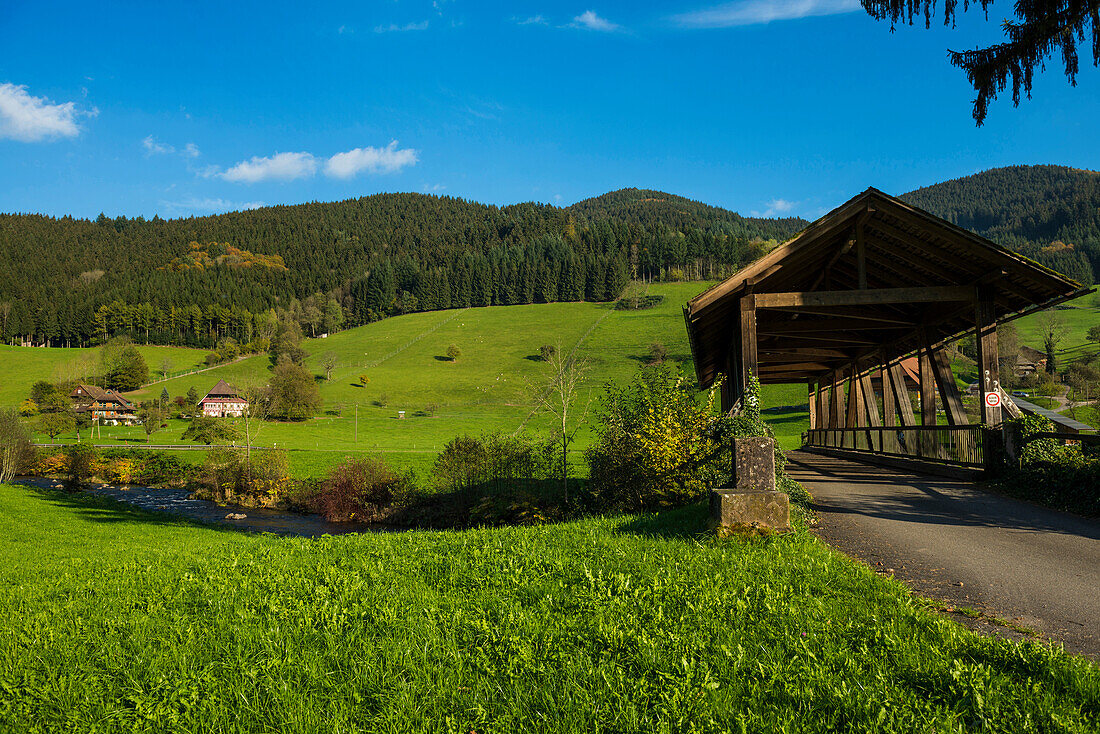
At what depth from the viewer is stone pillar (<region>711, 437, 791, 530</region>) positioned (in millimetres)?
6848

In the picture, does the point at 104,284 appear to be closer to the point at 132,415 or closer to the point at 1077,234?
the point at 132,415

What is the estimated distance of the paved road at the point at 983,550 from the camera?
4613 mm

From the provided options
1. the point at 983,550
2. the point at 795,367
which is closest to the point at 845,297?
the point at 983,550

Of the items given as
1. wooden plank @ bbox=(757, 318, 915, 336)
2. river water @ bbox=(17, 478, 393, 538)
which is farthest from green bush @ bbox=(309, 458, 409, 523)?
wooden plank @ bbox=(757, 318, 915, 336)

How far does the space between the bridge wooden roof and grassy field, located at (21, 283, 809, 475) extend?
23.4m

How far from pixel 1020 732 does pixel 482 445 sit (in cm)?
2451

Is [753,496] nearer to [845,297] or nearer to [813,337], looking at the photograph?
[845,297]

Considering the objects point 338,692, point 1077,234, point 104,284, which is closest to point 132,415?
point 104,284

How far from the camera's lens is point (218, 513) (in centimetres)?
3116

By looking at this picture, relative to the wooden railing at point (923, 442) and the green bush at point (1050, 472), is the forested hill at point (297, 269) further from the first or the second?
the green bush at point (1050, 472)

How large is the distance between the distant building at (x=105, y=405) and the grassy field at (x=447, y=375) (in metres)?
4.96

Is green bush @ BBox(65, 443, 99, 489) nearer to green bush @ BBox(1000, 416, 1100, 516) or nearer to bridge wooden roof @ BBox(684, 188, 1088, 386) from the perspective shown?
bridge wooden roof @ BBox(684, 188, 1088, 386)

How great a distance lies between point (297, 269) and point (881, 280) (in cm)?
17234

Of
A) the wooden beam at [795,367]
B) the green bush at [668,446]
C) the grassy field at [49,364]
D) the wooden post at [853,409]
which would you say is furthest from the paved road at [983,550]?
the grassy field at [49,364]
